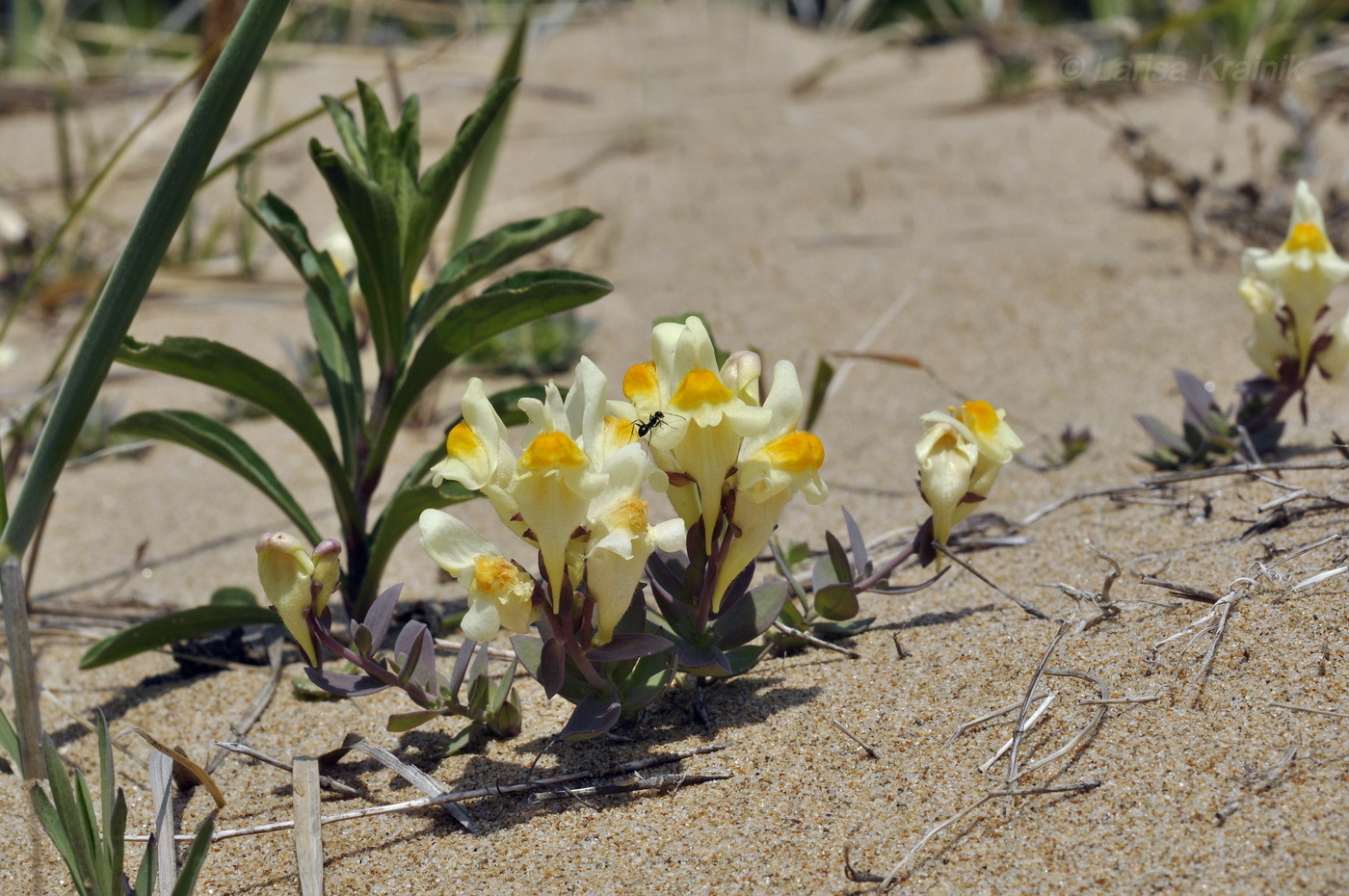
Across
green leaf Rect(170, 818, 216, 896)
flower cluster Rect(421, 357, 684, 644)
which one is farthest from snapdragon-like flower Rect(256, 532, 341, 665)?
green leaf Rect(170, 818, 216, 896)

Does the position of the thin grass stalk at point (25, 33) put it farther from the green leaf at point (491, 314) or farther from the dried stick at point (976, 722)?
the dried stick at point (976, 722)

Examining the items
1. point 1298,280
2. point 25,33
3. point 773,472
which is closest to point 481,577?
point 773,472

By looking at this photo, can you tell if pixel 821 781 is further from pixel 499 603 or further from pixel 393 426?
pixel 393 426

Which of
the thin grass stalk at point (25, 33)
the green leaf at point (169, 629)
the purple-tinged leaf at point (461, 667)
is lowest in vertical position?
the green leaf at point (169, 629)

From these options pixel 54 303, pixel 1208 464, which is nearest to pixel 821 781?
pixel 1208 464

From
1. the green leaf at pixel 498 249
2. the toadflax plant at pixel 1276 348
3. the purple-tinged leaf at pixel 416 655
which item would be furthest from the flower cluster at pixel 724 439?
the toadflax plant at pixel 1276 348

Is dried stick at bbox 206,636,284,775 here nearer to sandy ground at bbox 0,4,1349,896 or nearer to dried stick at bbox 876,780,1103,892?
sandy ground at bbox 0,4,1349,896

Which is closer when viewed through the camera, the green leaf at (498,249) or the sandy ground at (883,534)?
the sandy ground at (883,534)
